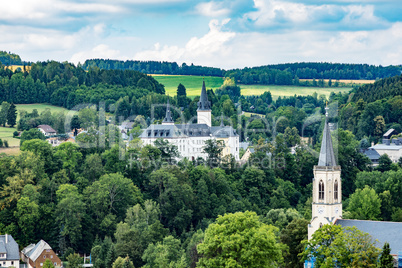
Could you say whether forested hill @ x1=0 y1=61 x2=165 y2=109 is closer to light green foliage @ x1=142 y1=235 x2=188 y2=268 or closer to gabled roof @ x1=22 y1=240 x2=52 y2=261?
gabled roof @ x1=22 y1=240 x2=52 y2=261

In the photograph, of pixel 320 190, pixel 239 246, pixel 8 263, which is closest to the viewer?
pixel 239 246

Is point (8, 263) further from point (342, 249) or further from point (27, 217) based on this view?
point (342, 249)

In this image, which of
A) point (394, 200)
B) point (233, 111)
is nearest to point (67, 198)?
point (394, 200)

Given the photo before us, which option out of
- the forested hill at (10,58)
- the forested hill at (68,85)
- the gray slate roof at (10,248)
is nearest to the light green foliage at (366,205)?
the gray slate roof at (10,248)

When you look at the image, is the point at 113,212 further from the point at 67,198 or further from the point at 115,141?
the point at 115,141

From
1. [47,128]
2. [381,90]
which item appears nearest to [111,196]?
[47,128]
